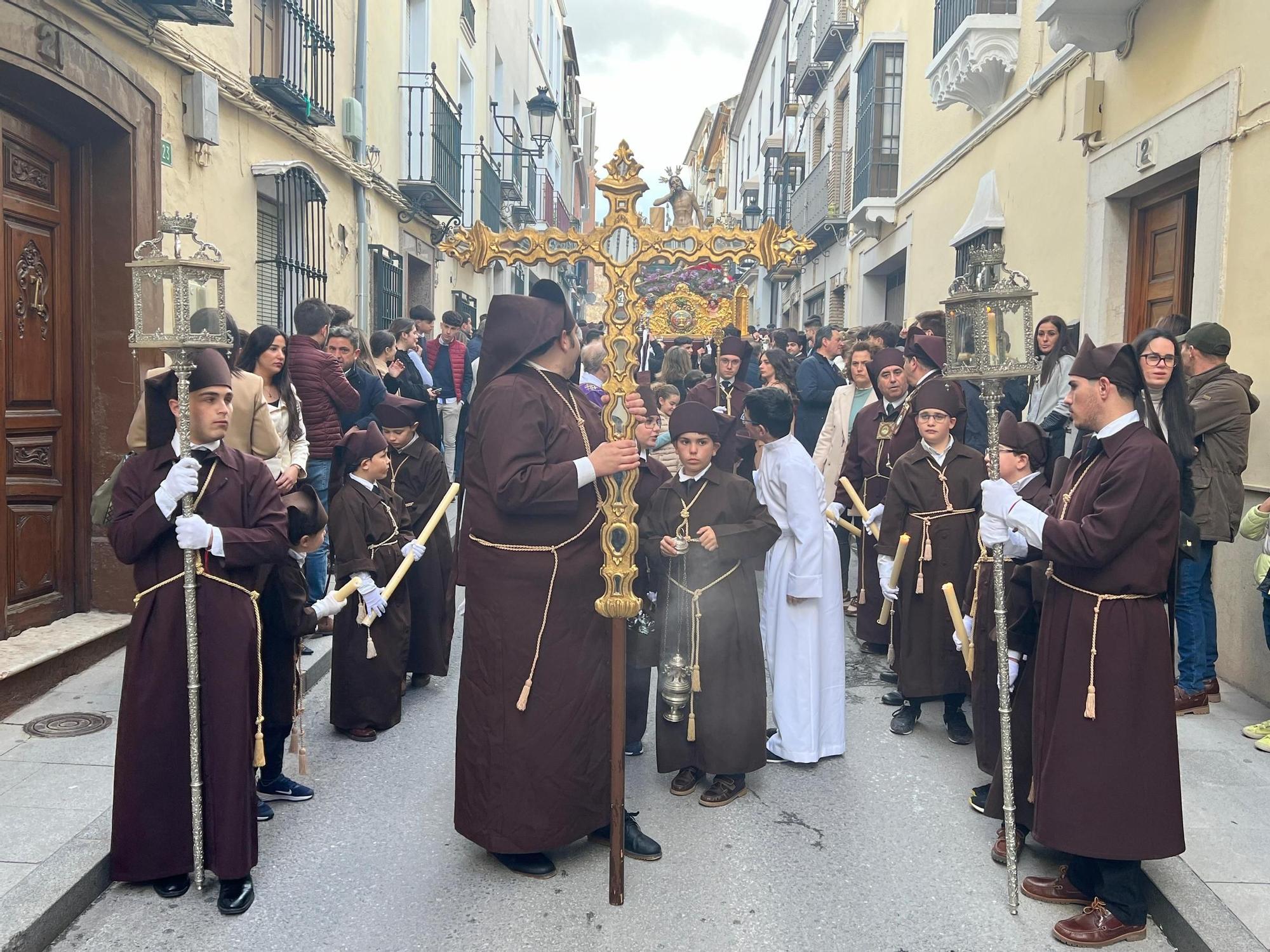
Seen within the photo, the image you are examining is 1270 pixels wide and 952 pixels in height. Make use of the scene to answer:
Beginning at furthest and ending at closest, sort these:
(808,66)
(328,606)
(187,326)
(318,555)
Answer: (808,66)
(318,555)
(328,606)
(187,326)

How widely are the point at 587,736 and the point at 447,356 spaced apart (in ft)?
27.5

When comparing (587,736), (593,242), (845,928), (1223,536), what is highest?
(593,242)

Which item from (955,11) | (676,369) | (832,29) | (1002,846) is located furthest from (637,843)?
(832,29)

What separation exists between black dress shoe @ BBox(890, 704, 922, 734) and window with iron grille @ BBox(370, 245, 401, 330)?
8.30 meters

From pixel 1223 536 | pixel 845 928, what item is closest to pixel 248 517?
pixel 845 928

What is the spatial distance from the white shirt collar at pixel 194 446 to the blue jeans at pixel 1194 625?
15.5 ft

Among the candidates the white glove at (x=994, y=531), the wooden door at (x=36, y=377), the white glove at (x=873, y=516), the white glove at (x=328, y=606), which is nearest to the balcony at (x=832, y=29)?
the white glove at (x=873, y=516)

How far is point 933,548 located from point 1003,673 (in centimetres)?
187

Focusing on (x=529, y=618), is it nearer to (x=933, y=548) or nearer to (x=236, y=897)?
(x=236, y=897)

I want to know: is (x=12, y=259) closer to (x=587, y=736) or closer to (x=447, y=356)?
(x=587, y=736)

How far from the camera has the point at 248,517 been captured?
3.91m

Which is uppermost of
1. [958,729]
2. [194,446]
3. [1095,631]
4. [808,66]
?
[808,66]

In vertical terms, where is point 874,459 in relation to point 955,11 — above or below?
below

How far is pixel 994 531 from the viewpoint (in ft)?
12.5
